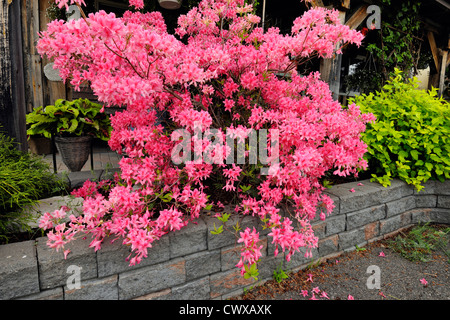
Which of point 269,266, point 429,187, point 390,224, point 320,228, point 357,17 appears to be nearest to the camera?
point 269,266

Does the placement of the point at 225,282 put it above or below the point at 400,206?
below

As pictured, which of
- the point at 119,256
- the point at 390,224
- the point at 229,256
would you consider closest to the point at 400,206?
the point at 390,224

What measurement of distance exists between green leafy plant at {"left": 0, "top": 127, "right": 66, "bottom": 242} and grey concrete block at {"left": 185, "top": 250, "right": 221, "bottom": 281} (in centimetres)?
91

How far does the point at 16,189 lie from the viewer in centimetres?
162

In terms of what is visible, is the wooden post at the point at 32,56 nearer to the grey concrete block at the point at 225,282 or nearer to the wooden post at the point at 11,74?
the wooden post at the point at 11,74

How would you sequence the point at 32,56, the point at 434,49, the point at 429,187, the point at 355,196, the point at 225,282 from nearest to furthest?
the point at 225,282 < the point at 355,196 < the point at 429,187 < the point at 32,56 < the point at 434,49

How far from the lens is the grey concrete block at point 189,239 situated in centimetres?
159

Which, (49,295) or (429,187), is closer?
(49,295)

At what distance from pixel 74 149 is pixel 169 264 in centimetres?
163

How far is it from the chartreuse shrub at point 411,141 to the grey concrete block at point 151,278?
6.75 ft

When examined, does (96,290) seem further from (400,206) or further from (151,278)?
(400,206)

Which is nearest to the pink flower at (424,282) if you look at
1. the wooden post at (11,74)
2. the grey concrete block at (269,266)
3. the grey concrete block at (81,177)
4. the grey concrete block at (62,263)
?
the grey concrete block at (269,266)

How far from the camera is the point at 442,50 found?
6.68 metres
